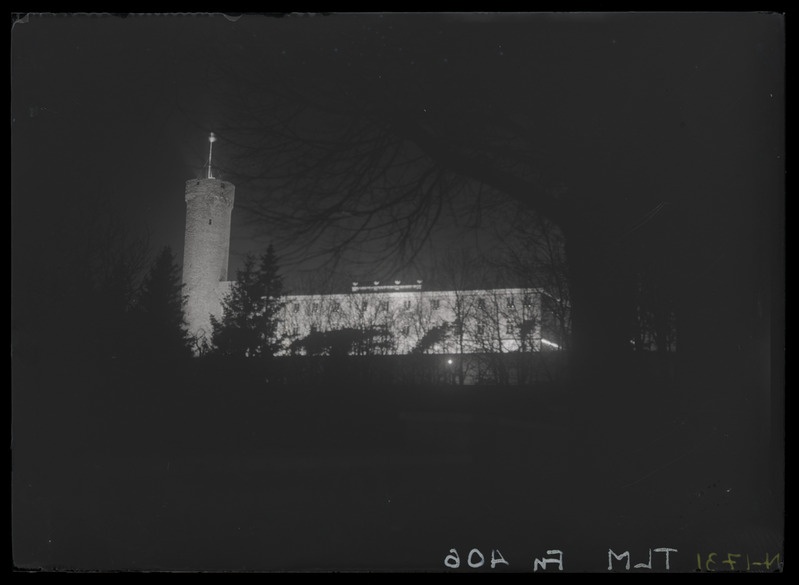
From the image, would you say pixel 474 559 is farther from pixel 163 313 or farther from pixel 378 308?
pixel 163 313

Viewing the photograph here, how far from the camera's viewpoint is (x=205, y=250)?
2.14 metres

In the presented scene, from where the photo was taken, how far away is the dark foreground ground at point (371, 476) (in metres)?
2.11

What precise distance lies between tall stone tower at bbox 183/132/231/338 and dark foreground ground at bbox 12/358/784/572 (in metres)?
0.25

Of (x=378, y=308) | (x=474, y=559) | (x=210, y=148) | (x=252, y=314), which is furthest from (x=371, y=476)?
(x=210, y=148)

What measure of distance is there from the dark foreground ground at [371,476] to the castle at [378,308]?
0.61 ft

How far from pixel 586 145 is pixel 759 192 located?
67 cm

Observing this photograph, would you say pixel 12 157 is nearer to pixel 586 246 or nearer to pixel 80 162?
pixel 80 162

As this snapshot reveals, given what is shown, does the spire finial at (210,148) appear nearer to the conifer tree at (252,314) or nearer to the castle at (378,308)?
the castle at (378,308)

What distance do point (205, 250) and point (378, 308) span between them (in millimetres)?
678

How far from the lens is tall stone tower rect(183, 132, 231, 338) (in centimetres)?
210

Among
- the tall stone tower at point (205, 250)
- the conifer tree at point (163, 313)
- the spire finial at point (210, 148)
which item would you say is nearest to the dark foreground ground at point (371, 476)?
the conifer tree at point (163, 313)

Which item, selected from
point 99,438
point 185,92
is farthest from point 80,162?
point 99,438

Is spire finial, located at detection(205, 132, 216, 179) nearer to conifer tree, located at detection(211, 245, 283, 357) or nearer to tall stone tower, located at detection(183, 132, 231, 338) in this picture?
tall stone tower, located at detection(183, 132, 231, 338)

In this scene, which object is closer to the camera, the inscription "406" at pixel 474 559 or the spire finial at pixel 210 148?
the inscription "406" at pixel 474 559
